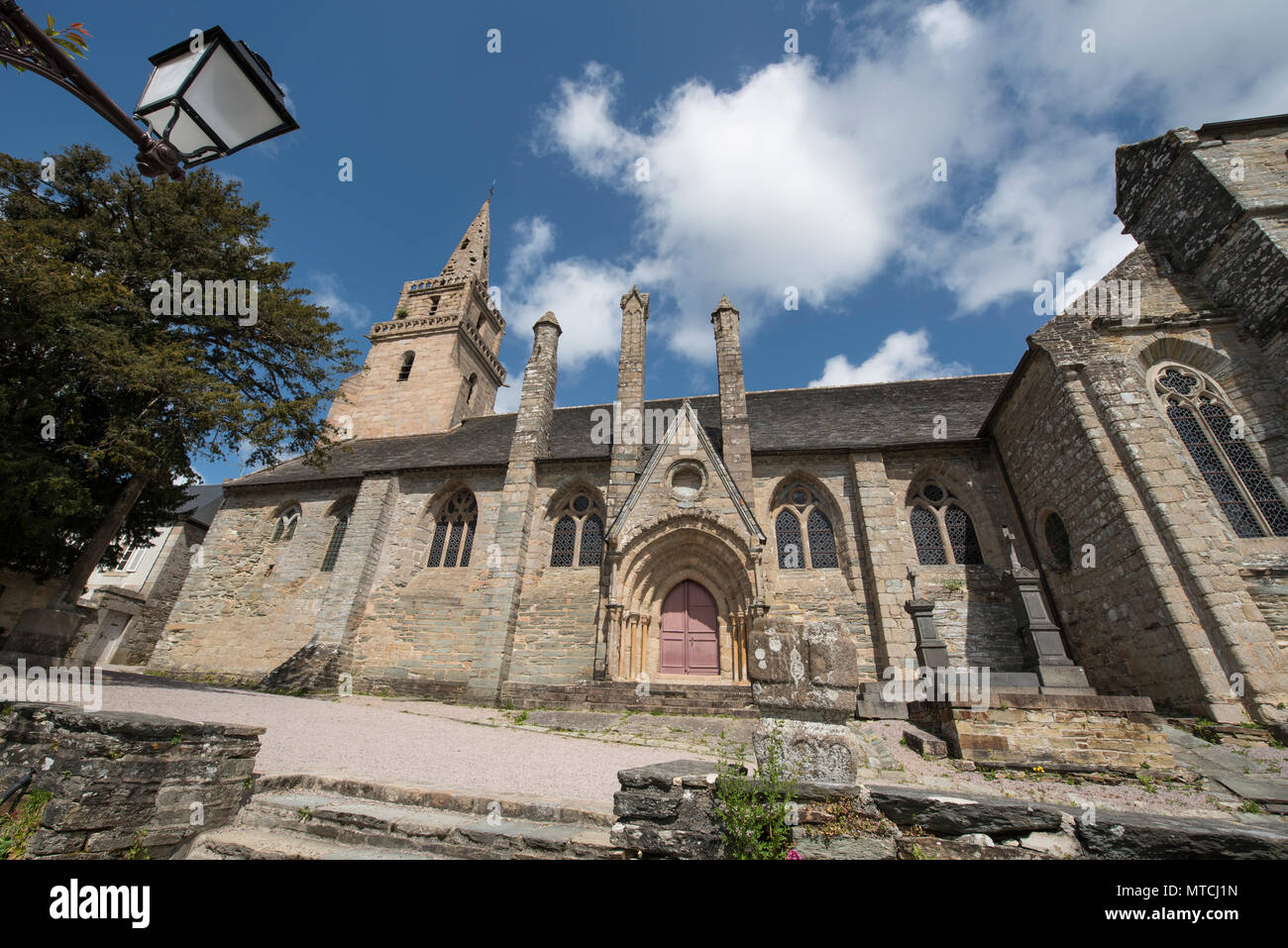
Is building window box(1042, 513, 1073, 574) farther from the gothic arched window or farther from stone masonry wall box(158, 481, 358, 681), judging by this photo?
stone masonry wall box(158, 481, 358, 681)

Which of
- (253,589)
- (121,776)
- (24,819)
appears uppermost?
(253,589)

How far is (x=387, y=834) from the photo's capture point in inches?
139

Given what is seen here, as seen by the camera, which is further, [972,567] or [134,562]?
[134,562]

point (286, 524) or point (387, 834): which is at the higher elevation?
point (286, 524)

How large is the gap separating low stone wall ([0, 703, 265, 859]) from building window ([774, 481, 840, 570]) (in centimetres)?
1155

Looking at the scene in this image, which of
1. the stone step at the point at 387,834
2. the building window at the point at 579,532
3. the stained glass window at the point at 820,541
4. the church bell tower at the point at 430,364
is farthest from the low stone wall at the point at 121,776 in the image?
the church bell tower at the point at 430,364

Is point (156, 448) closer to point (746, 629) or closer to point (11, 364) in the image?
point (11, 364)

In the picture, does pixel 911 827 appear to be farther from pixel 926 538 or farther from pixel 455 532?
pixel 455 532

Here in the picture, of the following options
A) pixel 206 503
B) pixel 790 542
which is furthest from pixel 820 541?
pixel 206 503

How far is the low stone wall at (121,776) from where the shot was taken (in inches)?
123

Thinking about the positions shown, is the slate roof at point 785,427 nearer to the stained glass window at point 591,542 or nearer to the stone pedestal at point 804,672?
the stained glass window at point 591,542

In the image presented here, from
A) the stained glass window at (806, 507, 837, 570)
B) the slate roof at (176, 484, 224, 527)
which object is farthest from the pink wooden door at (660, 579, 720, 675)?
the slate roof at (176, 484, 224, 527)

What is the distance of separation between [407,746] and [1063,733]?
8723mm

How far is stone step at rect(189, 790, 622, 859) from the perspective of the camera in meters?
3.24
